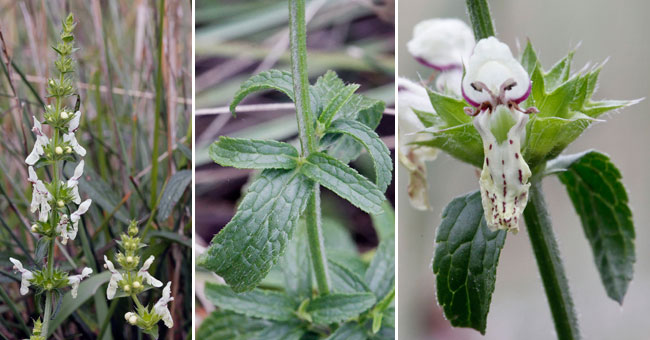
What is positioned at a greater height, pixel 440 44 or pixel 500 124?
pixel 440 44

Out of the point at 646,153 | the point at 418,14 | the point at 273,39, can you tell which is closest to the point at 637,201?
the point at 646,153

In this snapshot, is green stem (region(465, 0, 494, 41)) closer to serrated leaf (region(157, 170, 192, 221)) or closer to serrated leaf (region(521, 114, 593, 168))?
serrated leaf (region(521, 114, 593, 168))

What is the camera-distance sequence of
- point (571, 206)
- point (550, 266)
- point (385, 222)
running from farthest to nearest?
point (571, 206) < point (385, 222) < point (550, 266)

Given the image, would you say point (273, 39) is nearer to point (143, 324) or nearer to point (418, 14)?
point (418, 14)

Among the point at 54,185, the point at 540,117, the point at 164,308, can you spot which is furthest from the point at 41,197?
the point at 540,117

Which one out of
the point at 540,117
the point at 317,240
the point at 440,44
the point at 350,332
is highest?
the point at 440,44

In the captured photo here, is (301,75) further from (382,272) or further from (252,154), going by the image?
(382,272)

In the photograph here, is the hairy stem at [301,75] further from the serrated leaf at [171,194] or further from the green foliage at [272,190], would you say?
the serrated leaf at [171,194]
